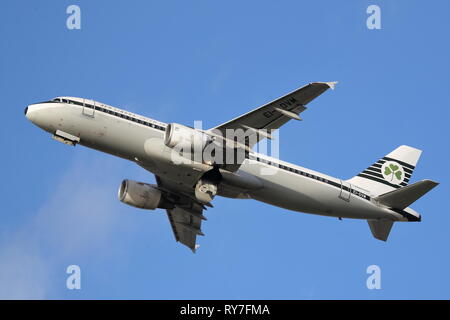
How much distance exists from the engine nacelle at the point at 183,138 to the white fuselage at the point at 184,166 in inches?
43.2

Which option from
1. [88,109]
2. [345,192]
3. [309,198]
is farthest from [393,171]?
[88,109]

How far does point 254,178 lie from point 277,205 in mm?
3081

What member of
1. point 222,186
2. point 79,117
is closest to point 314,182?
point 222,186

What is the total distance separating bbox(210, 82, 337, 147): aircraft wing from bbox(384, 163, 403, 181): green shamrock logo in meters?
12.6

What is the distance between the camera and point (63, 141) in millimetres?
42094

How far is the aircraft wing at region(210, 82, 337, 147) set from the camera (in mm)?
38188

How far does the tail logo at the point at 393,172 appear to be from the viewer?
49.6 metres

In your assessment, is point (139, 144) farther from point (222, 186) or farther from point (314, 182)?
point (314, 182)

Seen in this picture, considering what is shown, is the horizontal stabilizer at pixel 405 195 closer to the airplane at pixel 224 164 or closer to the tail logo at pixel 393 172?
the airplane at pixel 224 164

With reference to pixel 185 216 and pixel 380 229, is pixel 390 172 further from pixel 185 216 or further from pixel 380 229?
pixel 185 216

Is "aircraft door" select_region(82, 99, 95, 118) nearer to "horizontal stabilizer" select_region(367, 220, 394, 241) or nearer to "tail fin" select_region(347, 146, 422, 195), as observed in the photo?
"tail fin" select_region(347, 146, 422, 195)

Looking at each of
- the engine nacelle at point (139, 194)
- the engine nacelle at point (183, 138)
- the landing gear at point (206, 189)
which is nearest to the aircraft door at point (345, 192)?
the landing gear at point (206, 189)

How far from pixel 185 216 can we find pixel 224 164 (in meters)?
10.1

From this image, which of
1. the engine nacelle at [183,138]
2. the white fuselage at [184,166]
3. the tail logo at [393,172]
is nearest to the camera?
the engine nacelle at [183,138]
